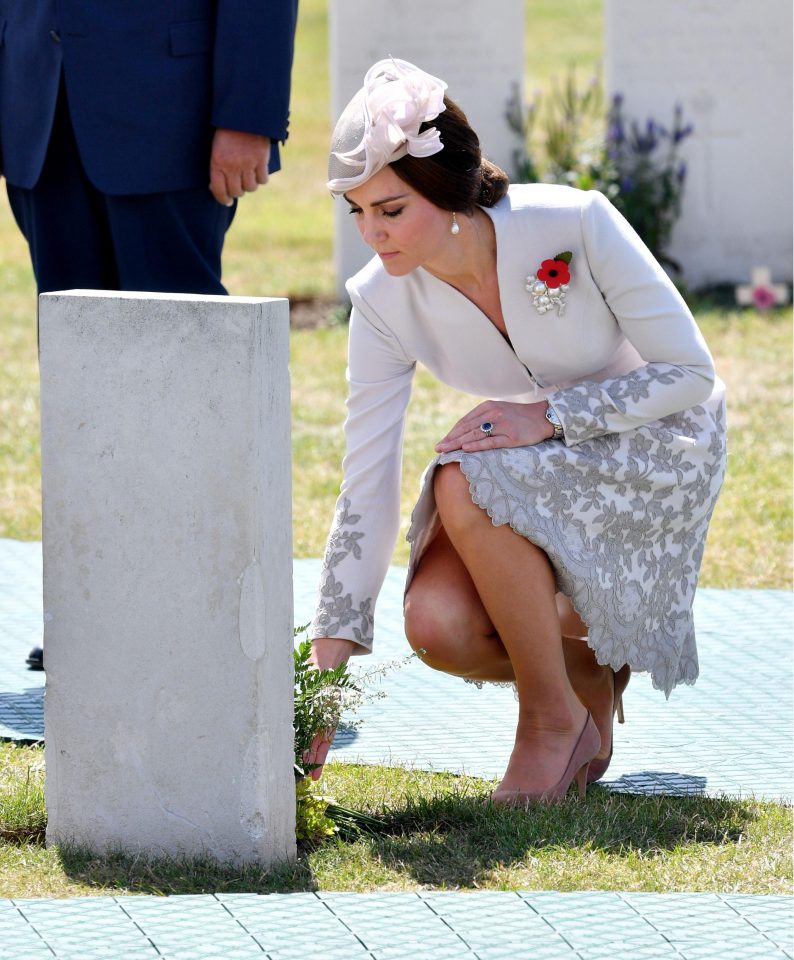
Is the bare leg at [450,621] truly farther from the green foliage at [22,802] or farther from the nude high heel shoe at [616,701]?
the green foliage at [22,802]

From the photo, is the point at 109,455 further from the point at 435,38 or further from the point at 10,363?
the point at 435,38

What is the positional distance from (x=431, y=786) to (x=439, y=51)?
5812mm

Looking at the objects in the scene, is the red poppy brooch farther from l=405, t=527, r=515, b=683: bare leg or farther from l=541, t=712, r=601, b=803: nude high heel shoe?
l=541, t=712, r=601, b=803: nude high heel shoe

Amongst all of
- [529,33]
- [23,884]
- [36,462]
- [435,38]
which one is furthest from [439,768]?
[529,33]

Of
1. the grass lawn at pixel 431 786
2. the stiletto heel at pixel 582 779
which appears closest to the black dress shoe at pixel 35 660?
Result: the grass lawn at pixel 431 786

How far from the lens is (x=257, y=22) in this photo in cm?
315

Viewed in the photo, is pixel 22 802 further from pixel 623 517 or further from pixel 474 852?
pixel 623 517

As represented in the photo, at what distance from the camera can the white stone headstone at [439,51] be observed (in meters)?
7.75

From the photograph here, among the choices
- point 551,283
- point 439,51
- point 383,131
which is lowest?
point 551,283

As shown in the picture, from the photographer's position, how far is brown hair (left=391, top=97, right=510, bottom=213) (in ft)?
8.32

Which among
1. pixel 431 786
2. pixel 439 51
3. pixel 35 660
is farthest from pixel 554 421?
pixel 439 51

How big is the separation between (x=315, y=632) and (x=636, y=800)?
1.94 feet

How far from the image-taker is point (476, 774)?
2785 mm

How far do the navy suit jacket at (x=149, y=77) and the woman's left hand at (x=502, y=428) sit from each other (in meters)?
0.91
